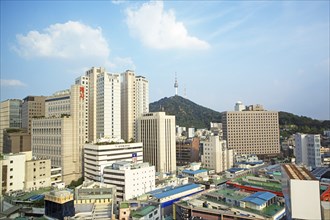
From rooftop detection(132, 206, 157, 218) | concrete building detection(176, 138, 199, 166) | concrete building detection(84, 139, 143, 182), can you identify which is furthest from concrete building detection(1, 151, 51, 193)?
concrete building detection(176, 138, 199, 166)

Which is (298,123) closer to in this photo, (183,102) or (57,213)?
(183,102)

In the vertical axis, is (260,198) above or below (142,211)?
above

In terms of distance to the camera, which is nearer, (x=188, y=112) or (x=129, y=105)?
(x=129, y=105)

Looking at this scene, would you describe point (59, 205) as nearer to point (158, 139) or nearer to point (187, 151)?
point (158, 139)

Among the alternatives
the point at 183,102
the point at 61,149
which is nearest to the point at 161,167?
the point at 61,149

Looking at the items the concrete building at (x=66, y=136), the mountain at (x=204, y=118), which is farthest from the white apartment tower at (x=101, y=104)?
the mountain at (x=204, y=118)

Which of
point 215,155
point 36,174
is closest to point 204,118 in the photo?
point 215,155

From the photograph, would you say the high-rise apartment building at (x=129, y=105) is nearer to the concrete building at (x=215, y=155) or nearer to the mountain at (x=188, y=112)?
the concrete building at (x=215, y=155)

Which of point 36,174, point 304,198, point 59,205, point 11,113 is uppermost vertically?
point 11,113

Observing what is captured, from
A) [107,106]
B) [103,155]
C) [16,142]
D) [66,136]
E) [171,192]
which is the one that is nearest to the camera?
[171,192]
